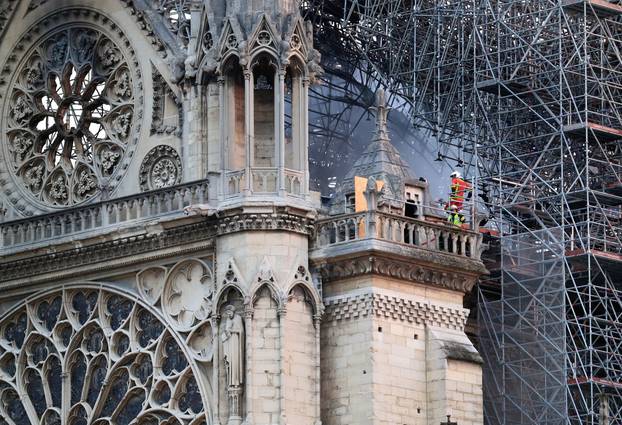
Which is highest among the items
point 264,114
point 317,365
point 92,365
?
point 264,114

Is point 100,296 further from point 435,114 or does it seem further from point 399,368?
point 435,114

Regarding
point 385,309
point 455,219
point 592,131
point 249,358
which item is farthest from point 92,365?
point 592,131

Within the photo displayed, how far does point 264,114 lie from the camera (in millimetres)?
39594

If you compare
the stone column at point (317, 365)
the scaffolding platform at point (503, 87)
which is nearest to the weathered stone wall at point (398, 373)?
the stone column at point (317, 365)

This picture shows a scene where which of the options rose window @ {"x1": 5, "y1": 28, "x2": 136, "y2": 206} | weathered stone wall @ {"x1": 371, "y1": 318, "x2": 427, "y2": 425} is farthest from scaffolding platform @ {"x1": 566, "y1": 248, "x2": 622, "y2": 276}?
rose window @ {"x1": 5, "y1": 28, "x2": 136, "y2": 206}

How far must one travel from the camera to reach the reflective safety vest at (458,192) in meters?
41.8

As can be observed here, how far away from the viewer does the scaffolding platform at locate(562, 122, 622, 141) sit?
138 feet

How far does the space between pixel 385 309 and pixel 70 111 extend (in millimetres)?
8361

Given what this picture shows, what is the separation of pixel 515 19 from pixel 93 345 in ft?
35.1

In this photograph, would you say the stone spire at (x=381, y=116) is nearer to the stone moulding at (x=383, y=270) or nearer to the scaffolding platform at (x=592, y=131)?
the stone moulding at (x=383, y=270)

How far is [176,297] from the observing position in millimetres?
39312

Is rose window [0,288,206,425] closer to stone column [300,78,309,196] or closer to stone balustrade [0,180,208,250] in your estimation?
stone balustrade [0,180,208,250]

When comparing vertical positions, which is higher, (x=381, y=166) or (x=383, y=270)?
(x=381, y=166)

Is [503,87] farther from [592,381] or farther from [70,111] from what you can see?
[70,111]
